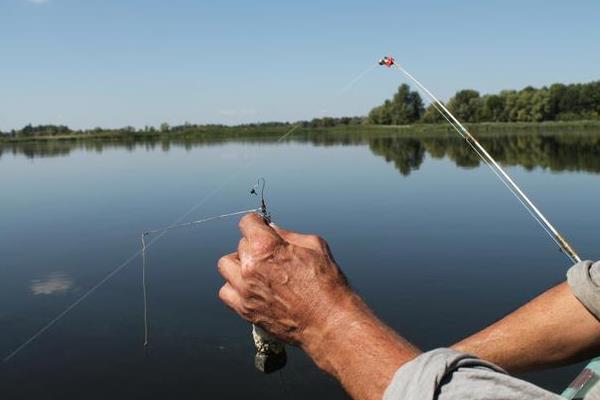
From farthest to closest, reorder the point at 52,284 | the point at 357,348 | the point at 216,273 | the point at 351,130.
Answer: the point at 351,130, the point at 52,284, the point at 216,273, the point at 357,348

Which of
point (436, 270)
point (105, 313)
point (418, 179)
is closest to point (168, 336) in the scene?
point (105, 313)

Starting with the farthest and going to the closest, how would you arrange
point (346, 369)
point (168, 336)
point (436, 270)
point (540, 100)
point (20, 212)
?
point (540, 100) → point (20, 212) → point (436, 270) → point (168, 336) → point (346, 369)

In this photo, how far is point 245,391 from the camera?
22.8ft

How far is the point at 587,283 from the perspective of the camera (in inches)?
74.2

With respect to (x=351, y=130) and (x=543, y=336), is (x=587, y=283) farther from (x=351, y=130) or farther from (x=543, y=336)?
(x=351, y=130)

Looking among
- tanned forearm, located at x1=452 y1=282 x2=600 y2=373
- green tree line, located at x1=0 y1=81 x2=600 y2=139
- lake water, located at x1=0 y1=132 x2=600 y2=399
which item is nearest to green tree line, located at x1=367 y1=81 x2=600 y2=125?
green tree line, located at x1=0 y1=81 x2=600 y2=139

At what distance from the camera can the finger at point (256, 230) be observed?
4.47ft

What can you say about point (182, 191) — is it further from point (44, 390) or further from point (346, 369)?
point (346, 369)

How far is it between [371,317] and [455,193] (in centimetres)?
2115

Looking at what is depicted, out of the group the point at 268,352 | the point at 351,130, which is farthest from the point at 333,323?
the point at 351,130

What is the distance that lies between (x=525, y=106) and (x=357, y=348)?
106987mm

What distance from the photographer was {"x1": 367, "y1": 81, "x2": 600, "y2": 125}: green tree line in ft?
307

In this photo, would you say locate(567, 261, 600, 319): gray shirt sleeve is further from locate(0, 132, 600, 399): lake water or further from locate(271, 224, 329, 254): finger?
locate(0, 132, 600, 399): lake water

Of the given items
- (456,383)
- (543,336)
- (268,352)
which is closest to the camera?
(456,383)
